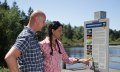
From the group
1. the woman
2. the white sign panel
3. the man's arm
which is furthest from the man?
the white sign panel

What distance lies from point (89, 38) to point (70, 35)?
9057cm

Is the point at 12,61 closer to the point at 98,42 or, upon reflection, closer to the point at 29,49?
the point at 29,49

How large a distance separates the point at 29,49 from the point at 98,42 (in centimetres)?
609

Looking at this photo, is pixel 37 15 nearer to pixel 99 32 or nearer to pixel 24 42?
pixel 24 42

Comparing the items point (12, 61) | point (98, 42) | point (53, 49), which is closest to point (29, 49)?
point (12, 61)

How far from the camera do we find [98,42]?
9.26m

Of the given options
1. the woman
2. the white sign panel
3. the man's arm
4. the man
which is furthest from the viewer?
the white sign panel

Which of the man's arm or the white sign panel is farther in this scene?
the white sign panel

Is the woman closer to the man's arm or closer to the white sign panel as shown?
the man's arm

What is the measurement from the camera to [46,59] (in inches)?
167

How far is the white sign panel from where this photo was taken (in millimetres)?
8969

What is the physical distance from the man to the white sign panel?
5.67m

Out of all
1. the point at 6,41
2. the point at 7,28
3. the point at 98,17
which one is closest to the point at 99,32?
the point at 98,17

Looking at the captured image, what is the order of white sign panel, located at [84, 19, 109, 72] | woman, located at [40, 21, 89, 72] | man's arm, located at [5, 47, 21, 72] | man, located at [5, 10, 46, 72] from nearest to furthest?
1. man's arm, located at [5, 47, 21, 72]
2. man, located at [5, 10, 46, 72]
3. woman, located at [40, 21, 89, 72]
4. white sign panel, located at [84, 19, 109, 72]
